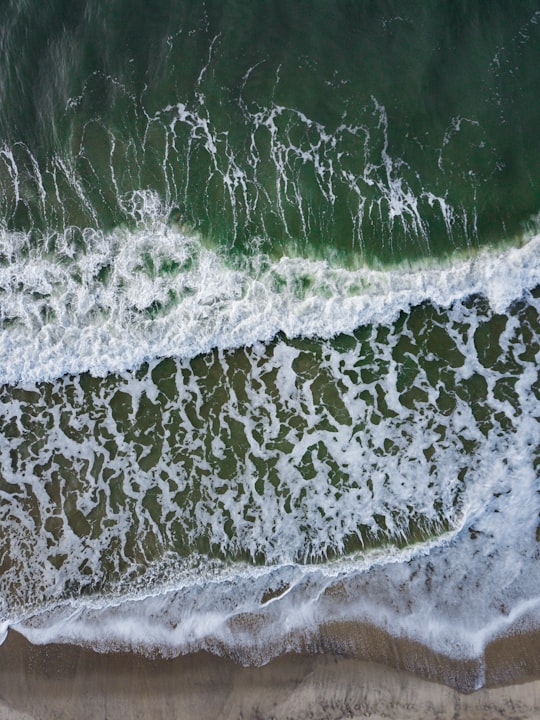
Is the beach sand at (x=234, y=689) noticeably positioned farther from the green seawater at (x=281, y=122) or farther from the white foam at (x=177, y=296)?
the green seawater at (x=281, y=122)

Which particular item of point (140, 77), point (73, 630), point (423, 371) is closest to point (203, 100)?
point (140, 77)

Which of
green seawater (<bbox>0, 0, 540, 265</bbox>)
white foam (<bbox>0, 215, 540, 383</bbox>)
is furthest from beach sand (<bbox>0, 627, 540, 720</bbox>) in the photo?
green seawater (<bbox>0, 0, 540, 265</bbox>)

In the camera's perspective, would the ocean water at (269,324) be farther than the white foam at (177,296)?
No

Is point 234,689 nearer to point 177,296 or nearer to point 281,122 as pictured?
point 177,296

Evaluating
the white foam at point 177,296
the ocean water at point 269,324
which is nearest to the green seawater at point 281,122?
the ocean water at point 269,324

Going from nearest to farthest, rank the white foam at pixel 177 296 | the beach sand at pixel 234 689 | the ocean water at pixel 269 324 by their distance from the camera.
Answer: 1. the beach sand at pixel 234 689
2. the ocean water at pixel 269 324
3. the white foam at pixel 177 296

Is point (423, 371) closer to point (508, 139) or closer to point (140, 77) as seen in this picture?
point (508, 139)
